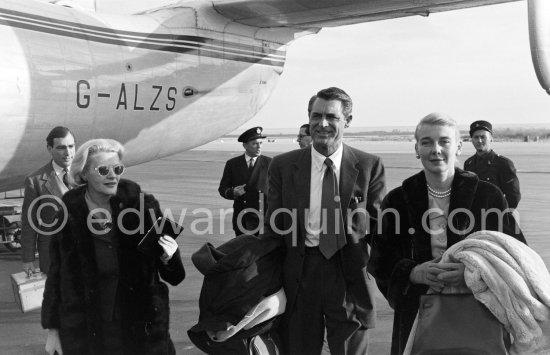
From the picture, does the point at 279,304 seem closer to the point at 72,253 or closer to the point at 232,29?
the point at 72,253

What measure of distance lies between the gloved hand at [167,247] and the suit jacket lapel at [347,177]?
3.01 ft

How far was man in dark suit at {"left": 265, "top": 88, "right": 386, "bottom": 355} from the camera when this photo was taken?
3098 mm

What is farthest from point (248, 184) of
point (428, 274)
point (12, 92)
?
point (428, 274)

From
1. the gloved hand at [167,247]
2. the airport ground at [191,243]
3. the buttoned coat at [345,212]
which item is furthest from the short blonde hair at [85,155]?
the airport ground at [191,243]

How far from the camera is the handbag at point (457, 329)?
2.17m

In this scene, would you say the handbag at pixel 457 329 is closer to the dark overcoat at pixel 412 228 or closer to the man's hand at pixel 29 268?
the dark overcoat at pixel 412 228

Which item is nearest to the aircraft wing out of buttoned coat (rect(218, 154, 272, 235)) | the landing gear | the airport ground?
buttoned coat (rect(218, 154, 272, 235))

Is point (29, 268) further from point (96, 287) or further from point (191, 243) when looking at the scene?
point (191, 243)

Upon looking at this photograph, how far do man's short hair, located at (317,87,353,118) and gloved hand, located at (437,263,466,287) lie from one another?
1.13 meters

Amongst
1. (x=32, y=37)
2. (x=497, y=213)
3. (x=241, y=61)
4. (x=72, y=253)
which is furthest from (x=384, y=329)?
(x=241, y=61)

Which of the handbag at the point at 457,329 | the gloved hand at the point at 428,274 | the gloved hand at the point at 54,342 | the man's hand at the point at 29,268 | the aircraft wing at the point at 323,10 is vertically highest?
the aircraft wing at the point at 323,10

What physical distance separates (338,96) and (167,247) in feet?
3.96

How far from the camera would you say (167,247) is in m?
2.83

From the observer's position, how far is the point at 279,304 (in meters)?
3.04
